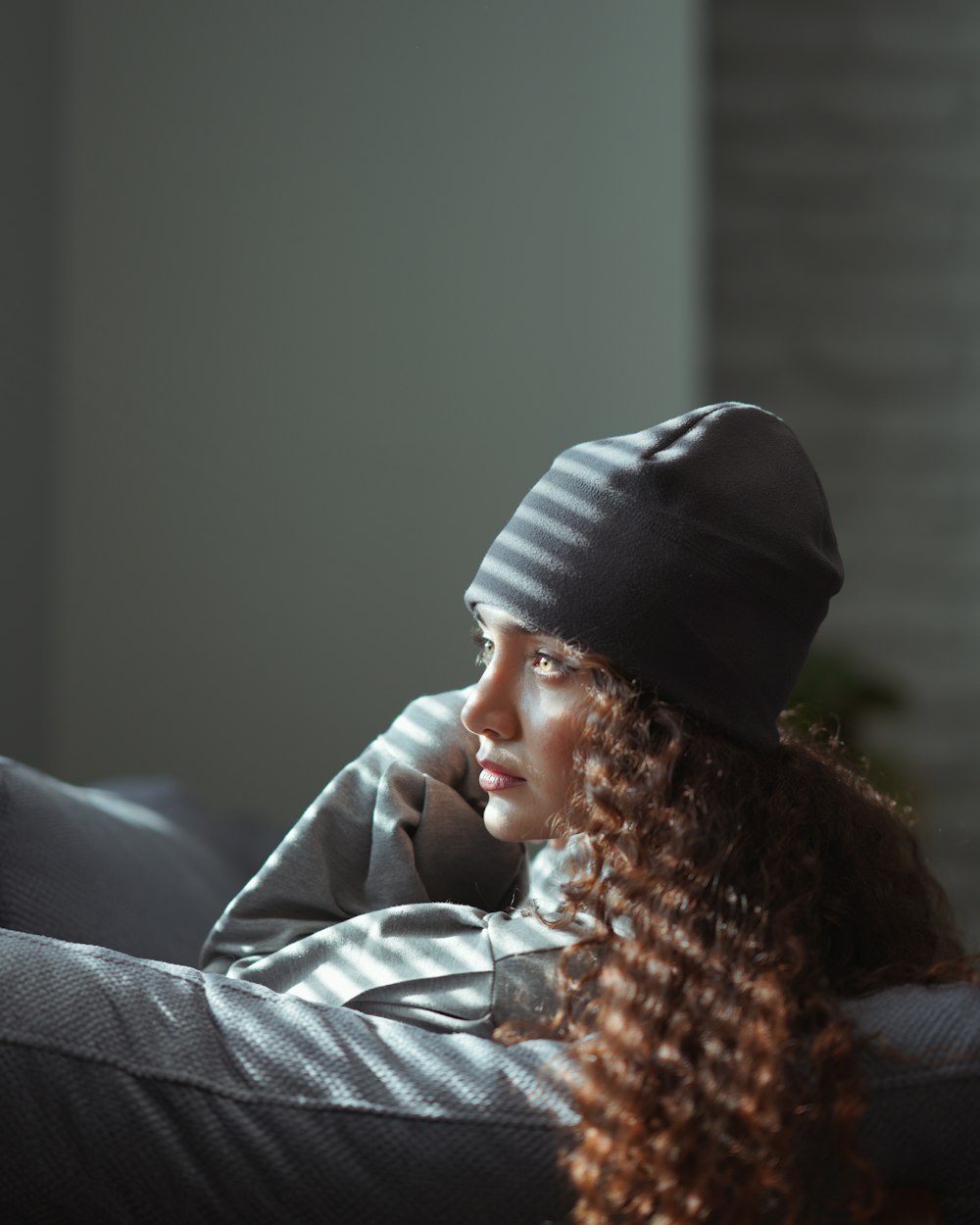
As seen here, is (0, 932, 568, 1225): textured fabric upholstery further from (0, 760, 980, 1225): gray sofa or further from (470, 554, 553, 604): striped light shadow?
(470, 554, 553, 604): striped light shadow

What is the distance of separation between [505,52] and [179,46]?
677mm

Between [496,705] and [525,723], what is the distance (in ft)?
0.08

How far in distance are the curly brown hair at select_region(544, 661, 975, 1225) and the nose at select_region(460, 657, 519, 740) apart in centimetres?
7

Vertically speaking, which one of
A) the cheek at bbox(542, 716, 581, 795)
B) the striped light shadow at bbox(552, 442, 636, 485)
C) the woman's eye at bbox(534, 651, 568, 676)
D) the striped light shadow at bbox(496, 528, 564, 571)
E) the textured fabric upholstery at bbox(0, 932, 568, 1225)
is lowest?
the textured fabric upholstery at bbox(0, 932, 568, 1225)

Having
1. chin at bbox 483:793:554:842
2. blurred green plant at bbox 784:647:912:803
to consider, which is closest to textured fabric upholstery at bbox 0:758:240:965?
chin at bbox 483:793:554:842

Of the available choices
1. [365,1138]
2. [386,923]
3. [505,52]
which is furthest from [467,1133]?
[505,52]

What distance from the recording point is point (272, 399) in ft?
9.00

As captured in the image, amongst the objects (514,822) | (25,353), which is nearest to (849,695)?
(25,353)

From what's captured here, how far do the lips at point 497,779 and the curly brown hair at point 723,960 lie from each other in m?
0.07

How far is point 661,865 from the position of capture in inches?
34.3

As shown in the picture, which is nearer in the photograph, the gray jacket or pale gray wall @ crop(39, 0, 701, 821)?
the gray jacket

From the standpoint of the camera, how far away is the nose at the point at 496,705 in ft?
3.23

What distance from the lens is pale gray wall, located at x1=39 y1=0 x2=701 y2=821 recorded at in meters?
2.74

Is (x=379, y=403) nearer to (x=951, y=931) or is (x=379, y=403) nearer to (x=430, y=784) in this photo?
(x=430, y=784)
